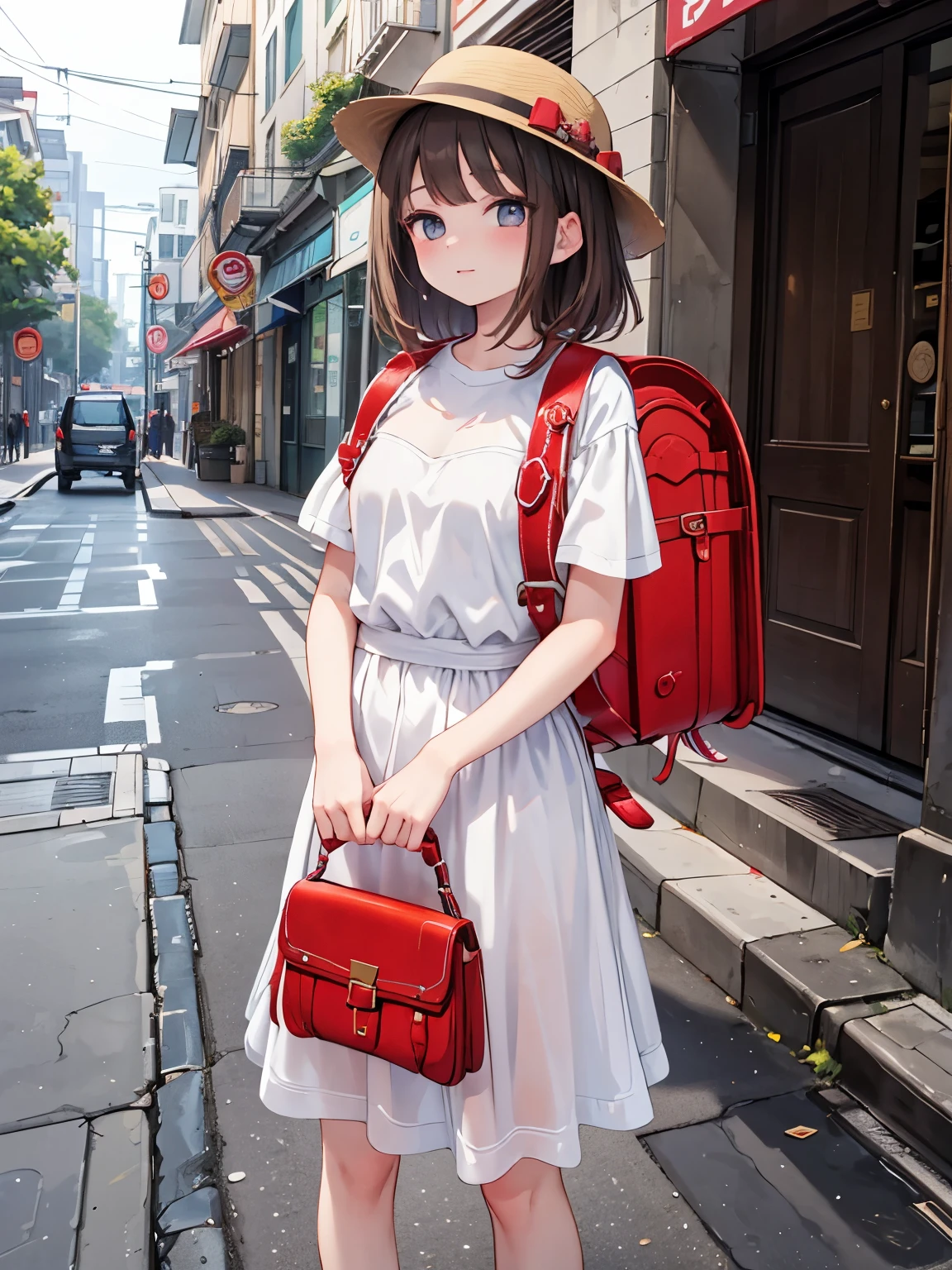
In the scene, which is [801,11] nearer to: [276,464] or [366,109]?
[366,109]

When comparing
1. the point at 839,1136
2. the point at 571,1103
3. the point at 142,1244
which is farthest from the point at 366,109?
the point at 839,1136

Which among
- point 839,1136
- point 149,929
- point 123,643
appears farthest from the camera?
point 123,643

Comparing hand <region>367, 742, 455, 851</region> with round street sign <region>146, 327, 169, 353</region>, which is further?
round street sign <region>146, 327, 169, 353</region>

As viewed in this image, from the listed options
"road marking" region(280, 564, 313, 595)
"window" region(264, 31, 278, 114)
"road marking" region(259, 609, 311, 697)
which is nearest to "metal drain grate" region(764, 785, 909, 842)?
"road marking" region(259, 609, 311, 697)

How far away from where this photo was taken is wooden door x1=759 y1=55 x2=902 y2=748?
481 cm

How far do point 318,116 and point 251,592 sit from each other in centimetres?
1293

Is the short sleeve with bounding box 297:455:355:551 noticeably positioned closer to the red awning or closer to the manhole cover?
the manhole cover

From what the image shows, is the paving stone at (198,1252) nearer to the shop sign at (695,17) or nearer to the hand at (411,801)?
the hand at (411,801)

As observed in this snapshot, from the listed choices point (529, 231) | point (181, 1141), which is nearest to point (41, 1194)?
point (181, 1141)

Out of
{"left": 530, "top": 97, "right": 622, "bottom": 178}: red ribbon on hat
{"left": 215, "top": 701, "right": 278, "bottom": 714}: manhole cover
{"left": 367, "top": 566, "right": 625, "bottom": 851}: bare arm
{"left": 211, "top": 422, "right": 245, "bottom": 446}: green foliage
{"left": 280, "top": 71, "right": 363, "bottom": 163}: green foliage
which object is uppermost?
{"left": 280, "top": 71, "right": 363, "bottom": 163}: green foliage

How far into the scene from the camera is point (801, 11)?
5.05 meters

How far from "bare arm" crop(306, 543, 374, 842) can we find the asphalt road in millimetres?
1241

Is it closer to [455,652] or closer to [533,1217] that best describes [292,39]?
[455,652]

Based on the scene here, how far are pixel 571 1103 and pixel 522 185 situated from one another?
134 cm
